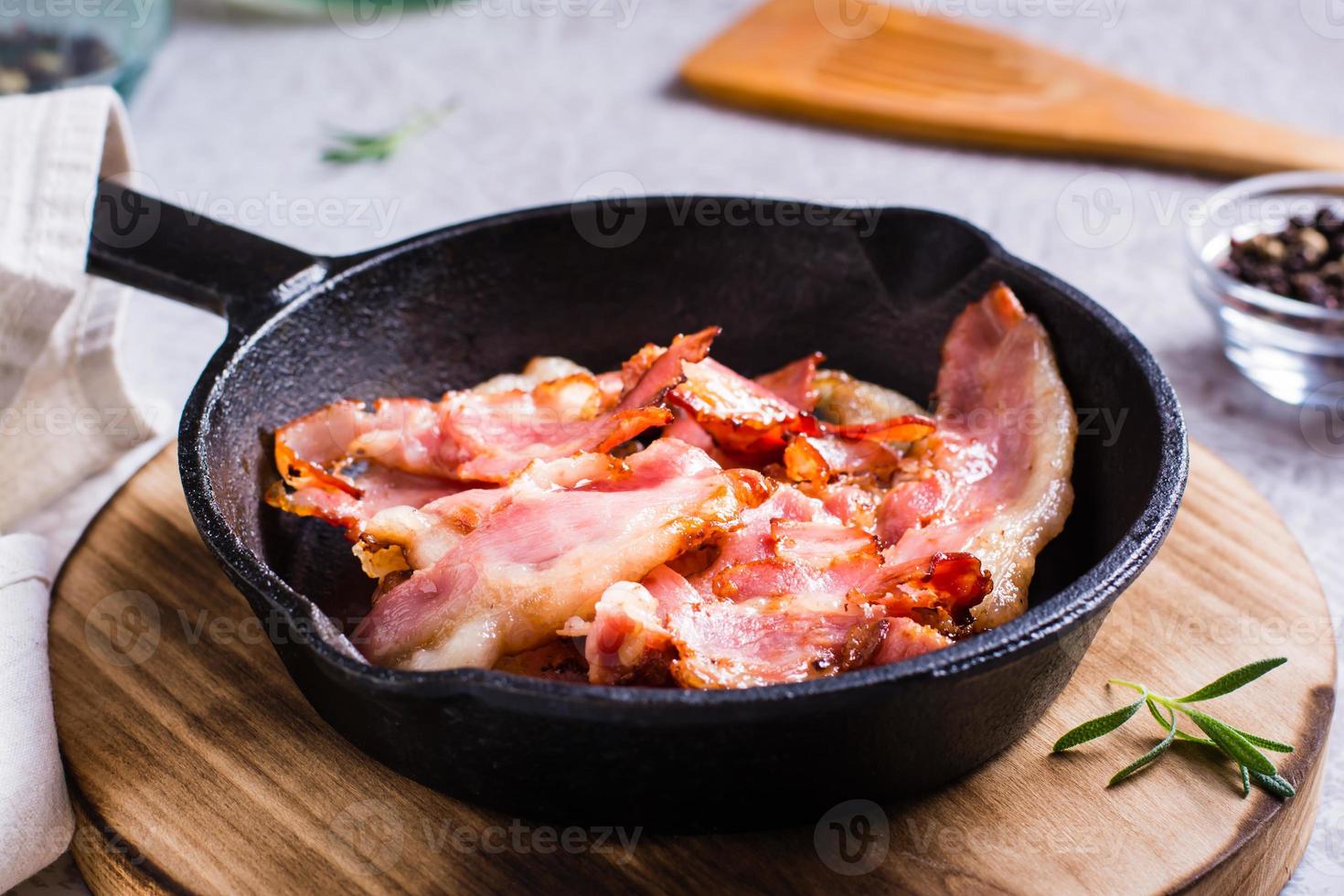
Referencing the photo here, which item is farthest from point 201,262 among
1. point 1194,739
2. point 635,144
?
point 635,144

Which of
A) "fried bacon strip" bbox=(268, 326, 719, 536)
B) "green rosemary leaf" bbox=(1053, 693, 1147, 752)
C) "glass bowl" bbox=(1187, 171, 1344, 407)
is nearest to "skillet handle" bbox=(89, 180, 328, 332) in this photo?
"fried bacon strip" bbox=(268, 326, 719, 536)

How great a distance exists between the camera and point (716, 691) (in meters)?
1.39

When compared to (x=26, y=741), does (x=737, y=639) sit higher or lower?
higher

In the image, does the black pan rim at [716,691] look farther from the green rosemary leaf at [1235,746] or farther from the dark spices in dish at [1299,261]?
the dark spices in dish at [1299,261]

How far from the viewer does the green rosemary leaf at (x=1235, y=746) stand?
1727 millimetres

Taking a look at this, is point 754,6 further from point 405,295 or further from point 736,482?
point 736,482

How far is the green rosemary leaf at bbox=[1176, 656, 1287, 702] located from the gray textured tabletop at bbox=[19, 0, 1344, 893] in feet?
3.11

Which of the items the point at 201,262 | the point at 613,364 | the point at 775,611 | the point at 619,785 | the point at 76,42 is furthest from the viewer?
the point at 76,42

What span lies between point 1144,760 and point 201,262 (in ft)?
5.50

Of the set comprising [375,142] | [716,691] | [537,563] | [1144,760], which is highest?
[716,691]

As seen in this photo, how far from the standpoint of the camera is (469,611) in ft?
5.55

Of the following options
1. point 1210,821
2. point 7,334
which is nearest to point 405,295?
point 7,334

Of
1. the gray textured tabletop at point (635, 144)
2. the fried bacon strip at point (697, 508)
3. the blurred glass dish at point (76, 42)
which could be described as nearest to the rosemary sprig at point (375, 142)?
the gray textured tabletop at point (635, 144)

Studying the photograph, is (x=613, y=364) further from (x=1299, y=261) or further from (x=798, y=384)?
(x=1299, y=261)
